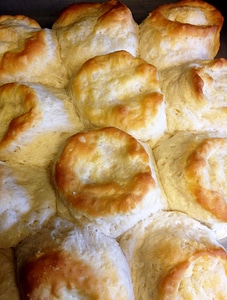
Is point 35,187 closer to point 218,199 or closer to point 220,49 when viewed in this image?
point 218,199

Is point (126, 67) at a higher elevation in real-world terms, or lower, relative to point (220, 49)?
higher

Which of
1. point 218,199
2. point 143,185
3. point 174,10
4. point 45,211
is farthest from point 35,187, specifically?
point 174,10

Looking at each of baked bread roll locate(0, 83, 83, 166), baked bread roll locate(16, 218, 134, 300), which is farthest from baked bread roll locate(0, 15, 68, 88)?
baked bread roll locate(16, 218, 134, 300)

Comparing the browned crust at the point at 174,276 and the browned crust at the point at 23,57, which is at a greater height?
the browned crust at the point at 23,57

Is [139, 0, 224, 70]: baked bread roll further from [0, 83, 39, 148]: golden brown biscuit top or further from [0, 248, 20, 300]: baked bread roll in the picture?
[0, 248, 20, 300]: baked bread roll

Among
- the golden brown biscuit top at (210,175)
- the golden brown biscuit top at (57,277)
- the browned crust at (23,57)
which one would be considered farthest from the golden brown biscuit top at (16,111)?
the golden brown biscuit top at (210,175)

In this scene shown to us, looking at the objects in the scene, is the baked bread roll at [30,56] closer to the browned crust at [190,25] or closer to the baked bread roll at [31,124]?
the baked bread roll at [31,124]

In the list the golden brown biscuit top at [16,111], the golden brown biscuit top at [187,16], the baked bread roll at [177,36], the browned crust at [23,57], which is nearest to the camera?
the golden brown biscuit top at [16,111]
